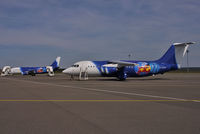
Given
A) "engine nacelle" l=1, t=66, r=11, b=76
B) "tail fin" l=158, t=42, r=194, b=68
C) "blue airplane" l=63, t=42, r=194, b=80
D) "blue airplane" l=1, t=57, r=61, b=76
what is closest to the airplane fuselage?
"blue airplane" l=63, t=42, r=194, b=80

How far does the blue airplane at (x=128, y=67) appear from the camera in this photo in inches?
1277

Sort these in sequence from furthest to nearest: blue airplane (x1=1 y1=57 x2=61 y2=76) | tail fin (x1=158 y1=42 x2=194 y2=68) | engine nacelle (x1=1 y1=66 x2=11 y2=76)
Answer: engine nacelle (x1=1 y1=66 x2=11 y2=76) < blue airplane (x1=1 y1=57 x2=61 y2=76) < tail fin (x1=158 y1=42 x2=194 y2=68)

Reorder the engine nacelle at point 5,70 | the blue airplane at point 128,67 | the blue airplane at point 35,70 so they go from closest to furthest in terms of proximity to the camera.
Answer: the blue airplane at point 128,67 → the blue airplane at point 35,70 → the engine nacelle at point 5,70

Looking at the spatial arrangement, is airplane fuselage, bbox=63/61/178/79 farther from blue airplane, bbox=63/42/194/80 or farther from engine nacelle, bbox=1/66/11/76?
engine nacelle, bbox=1/66/11/76

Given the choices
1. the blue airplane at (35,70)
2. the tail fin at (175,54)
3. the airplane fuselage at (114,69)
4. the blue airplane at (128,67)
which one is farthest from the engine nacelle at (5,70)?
the tail fin at (175,54)

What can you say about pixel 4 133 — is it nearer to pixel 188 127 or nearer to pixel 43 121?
pixel 43 121

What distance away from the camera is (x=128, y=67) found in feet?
108

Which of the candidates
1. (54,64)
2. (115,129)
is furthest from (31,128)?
(54,64)

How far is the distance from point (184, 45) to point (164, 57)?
3.62 meters

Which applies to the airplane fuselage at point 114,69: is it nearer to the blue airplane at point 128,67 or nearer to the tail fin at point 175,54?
the blue airplane at point 128,67

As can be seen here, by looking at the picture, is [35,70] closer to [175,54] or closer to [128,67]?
[128,67]

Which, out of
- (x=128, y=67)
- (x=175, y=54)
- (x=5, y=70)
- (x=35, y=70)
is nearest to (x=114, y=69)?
(x=128, y=67)

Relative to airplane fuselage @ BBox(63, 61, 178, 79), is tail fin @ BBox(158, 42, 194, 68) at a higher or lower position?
higher

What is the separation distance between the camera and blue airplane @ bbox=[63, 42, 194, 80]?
106ft
